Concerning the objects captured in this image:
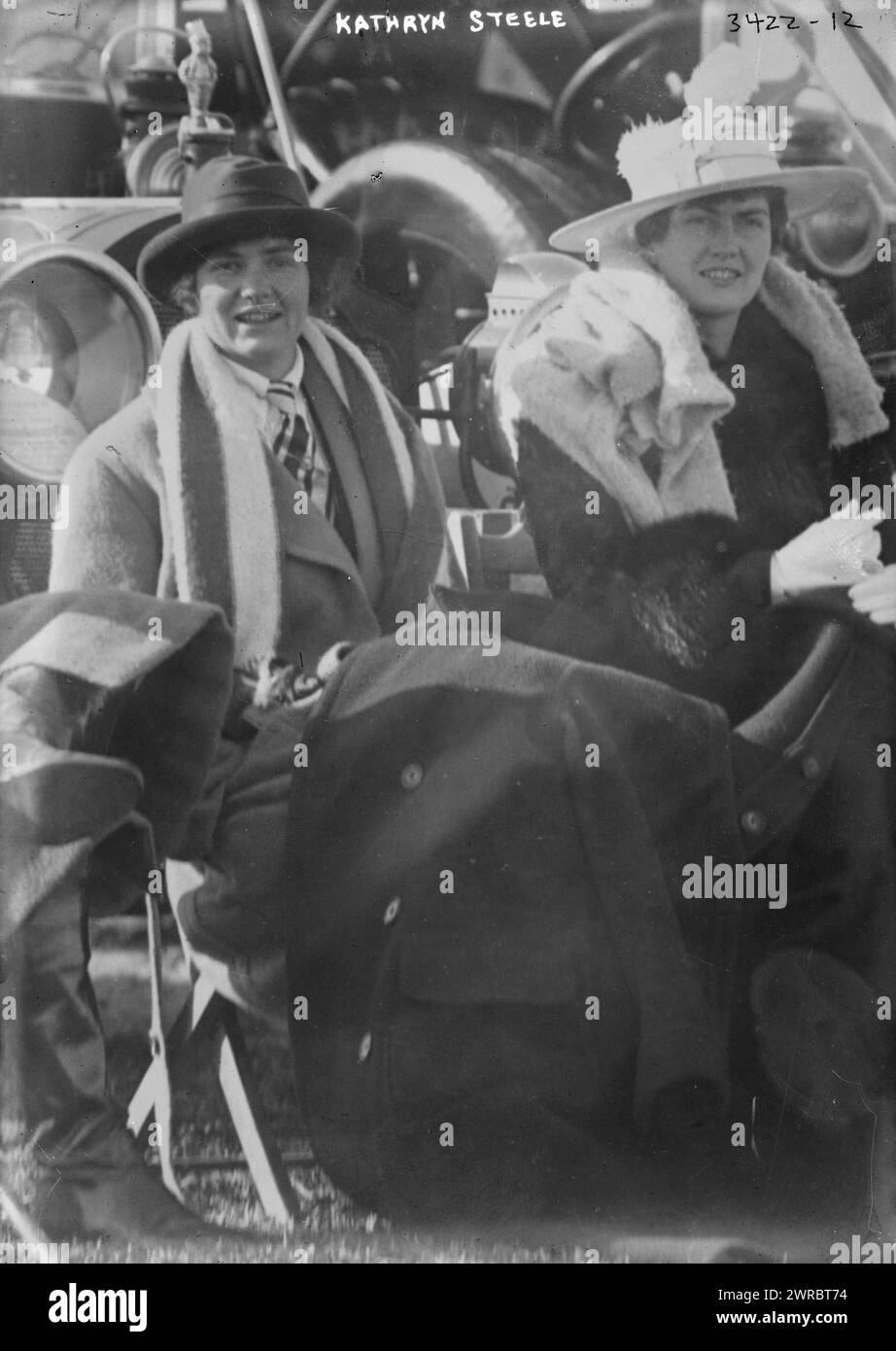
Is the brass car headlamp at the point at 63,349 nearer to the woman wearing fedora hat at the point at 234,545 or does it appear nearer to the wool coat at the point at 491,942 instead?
the woman wearing fedora hat at the point at 234,545

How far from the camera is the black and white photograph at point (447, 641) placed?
323 cm

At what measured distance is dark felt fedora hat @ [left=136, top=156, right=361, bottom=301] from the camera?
3.25 metres

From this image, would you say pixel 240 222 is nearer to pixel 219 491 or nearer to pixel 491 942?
pixel 219 491

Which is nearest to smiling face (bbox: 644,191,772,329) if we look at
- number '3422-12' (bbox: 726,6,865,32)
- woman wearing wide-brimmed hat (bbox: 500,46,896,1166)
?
woman wearing wide-brimmed hat (bbox: 500,46,896,1166)

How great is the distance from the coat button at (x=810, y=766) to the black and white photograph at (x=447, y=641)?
1 centimetres

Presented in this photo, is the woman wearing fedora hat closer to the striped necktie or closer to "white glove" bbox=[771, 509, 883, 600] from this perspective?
the striped necktie

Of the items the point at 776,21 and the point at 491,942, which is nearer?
the point at 491,942

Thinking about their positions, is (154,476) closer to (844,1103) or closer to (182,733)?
(182,733)

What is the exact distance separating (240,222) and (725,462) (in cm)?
132

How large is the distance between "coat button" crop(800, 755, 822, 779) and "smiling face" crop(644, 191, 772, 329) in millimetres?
1110

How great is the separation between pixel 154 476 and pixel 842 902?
1988 mm

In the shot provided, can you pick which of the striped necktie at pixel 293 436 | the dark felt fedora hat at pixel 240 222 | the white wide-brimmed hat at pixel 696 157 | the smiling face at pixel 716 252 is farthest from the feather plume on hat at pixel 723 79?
the striped necktie at pixel 293 436

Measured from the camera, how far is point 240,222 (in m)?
3.24

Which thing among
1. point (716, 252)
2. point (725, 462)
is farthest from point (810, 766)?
point (716, 252)
